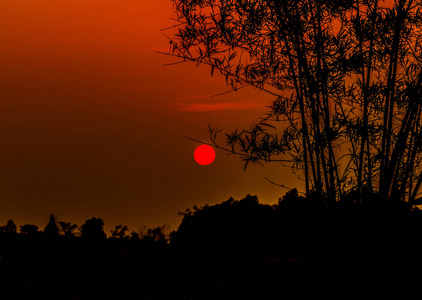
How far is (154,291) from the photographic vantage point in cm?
473

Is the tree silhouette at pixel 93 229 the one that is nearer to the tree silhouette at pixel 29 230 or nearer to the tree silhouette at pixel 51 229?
the tree silhouette at pixel 51 229

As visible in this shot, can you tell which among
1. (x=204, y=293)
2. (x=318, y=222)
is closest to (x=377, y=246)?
(x=318, y=222)

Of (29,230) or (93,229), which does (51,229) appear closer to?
(29,230)

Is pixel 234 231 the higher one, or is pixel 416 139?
pixel 416 139

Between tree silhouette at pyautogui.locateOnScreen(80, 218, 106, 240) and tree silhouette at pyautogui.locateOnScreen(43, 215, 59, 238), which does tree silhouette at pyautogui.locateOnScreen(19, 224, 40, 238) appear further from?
tree silhouette at pyautogui.locateOnScreen(80, 218, 106, 240)

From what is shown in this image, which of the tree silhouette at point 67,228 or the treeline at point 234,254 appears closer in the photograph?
the treeline at point 234,254

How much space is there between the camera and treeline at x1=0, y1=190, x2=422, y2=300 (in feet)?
15.5

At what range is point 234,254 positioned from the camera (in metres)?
5.79

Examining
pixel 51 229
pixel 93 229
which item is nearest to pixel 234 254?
pixel 93 229

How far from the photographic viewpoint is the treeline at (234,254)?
471 centimetres

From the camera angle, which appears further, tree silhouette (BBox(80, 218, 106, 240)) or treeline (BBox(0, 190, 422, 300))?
tree silhouette (BBox(80, 218, 106, 240))

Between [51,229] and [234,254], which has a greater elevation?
[51,229]

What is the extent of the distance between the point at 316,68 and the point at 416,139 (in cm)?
145

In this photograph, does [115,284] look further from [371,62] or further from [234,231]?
[371,62]
